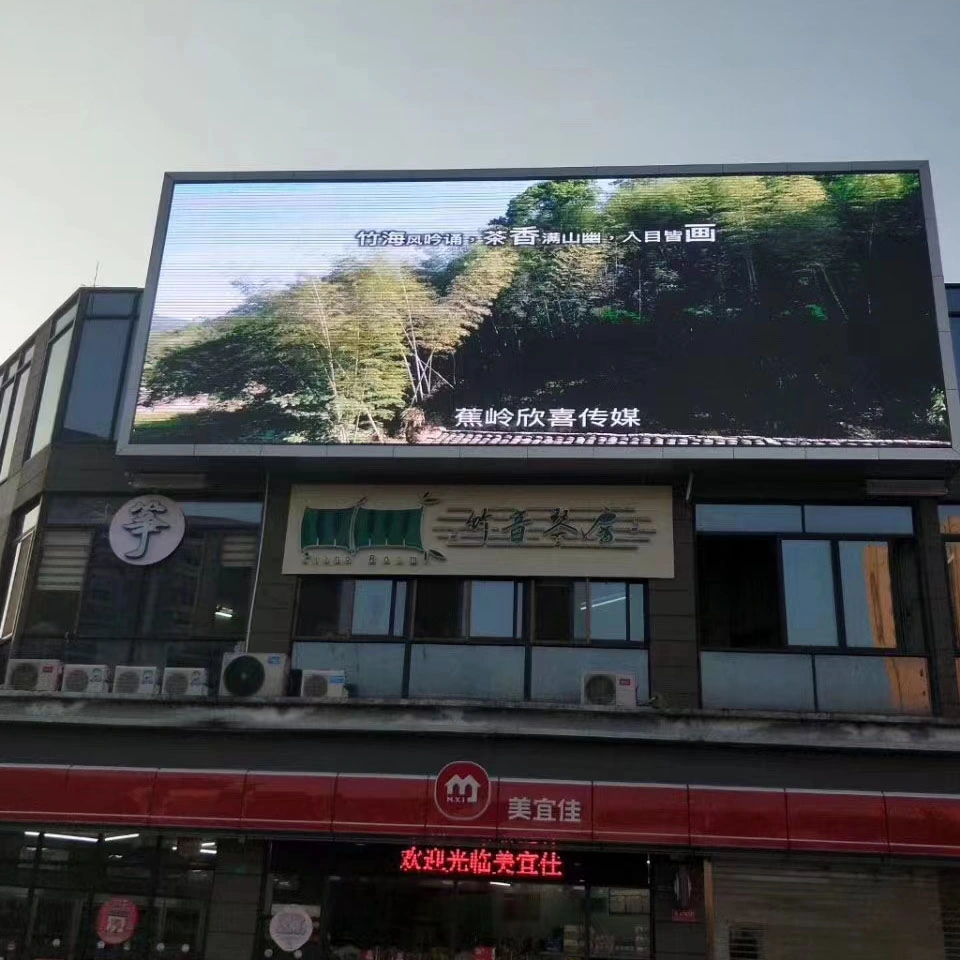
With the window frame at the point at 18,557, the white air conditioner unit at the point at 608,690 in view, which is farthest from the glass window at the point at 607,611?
the window frame at the point at 18,557

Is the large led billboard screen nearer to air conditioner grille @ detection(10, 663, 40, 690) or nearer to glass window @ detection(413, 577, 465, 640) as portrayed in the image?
glass window @ detection(413, 577, 465, 640)

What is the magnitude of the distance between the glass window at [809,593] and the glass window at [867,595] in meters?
0.22

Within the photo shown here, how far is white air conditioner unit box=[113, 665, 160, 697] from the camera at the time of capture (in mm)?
16172

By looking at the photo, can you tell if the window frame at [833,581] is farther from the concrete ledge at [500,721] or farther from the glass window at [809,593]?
the concrete ledge at [500,721]

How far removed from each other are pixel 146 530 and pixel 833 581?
11079mm

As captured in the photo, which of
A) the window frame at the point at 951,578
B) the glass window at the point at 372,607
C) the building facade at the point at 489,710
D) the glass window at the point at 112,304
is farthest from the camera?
the glass window at the point at 112,304

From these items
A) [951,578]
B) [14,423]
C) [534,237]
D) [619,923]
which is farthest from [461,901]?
[14,423]

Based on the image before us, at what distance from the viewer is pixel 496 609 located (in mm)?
16406

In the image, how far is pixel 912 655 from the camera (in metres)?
15.4

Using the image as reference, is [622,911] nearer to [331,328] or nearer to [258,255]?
[331,328]

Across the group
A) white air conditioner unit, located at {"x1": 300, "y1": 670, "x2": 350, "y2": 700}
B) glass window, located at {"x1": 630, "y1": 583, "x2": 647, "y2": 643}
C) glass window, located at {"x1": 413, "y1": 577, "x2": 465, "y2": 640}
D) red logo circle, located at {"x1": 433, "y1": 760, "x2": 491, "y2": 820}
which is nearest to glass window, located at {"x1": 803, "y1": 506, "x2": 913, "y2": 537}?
glass window, located at {"x1": 630, "y1": 583, "x2": 647, "y2": 643}

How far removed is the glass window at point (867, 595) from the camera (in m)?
15.5

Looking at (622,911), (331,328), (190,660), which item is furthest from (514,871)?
(331,328)

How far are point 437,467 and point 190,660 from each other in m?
5.01
